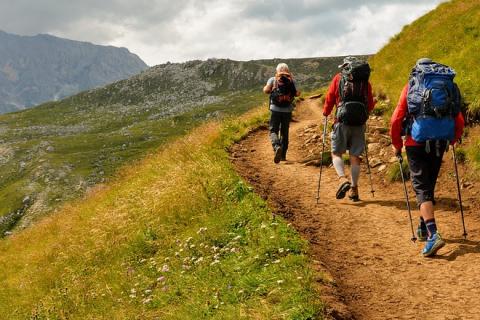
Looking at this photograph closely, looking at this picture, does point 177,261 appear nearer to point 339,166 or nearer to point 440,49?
point 339,166

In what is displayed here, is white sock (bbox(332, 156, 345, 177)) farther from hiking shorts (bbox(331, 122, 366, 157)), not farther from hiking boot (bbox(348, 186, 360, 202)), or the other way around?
hiking boot (bbox(348, 186, 360, 202))

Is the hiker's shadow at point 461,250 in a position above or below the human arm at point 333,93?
below

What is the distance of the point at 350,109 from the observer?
36.5 feet

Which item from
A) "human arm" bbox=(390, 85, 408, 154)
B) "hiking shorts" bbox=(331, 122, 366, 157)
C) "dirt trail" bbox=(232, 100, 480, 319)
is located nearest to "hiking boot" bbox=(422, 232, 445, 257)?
"dirt trail" bbox=(232, 100, 480, 319)

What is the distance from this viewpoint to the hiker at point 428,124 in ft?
26.7

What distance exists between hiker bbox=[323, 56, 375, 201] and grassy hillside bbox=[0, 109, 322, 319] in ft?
8.33

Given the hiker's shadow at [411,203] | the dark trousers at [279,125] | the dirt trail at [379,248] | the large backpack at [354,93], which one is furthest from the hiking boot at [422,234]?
the dark trousers at [279,125]

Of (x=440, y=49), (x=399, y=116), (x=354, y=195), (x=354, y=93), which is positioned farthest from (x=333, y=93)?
(x=440, y=49)

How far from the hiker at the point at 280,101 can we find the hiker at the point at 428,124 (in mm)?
6987

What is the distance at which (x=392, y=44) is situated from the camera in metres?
26.3

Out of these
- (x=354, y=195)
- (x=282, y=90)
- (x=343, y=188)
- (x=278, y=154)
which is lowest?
(x=354, y=195)

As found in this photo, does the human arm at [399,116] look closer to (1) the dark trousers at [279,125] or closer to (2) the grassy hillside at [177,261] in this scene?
(2) the grassy hillside at [177,261]

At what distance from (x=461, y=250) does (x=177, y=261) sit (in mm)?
5433

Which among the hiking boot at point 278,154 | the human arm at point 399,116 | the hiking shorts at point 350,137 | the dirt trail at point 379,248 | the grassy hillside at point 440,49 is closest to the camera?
the dirt trail at point 379,248
